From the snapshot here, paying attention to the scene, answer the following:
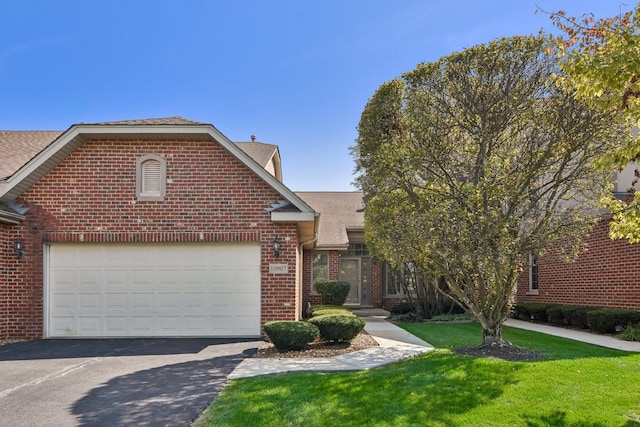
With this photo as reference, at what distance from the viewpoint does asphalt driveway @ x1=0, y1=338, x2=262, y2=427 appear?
221 inches

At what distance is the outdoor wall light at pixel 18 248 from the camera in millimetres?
11008

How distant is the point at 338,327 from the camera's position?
962cm

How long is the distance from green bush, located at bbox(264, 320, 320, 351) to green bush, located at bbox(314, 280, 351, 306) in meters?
8.36

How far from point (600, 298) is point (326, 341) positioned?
28.0 feet

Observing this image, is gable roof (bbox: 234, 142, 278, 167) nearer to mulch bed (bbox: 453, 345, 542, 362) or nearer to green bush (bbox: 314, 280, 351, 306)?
green bush (bbox: 314, 280, 351, 306)

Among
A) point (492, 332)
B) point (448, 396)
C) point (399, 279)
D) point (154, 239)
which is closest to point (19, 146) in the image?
point (154, 239)

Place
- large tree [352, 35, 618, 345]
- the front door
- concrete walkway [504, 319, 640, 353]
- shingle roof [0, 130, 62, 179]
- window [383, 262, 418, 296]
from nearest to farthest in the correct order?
1. large tree [352, 35, 618, 345]
2. concrete walkway [504, 319, 640, 353]
3. shingle roof [0, 130, 62, 179]
4. window [383, 262, 418, 296]
5. the front door

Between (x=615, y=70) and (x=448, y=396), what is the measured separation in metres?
4.16

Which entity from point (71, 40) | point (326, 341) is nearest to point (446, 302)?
point (326, 341)

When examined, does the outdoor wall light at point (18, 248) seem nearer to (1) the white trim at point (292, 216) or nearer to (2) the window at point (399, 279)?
(1) the white trim at point (292, 216)

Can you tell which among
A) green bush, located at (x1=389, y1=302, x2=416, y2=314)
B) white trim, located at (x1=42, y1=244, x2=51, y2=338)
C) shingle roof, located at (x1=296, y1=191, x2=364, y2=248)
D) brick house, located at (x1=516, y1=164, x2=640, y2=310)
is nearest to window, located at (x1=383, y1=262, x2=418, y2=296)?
green bush, located at (x1=389, y1=302, x2=416, y2=314)

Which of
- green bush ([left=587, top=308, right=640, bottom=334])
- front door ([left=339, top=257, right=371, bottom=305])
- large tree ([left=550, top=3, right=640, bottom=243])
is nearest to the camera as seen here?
large tree ([left=550, top=3, right=640, bottom=243])

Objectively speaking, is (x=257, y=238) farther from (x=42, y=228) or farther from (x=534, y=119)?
(x=534, y=119)

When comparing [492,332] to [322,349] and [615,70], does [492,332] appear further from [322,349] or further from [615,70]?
Answer: [615,70]
